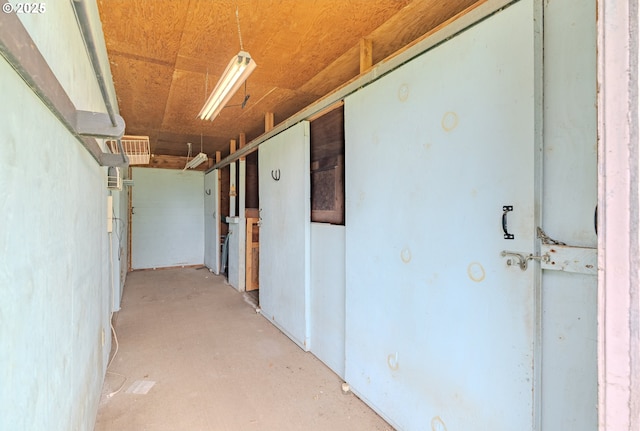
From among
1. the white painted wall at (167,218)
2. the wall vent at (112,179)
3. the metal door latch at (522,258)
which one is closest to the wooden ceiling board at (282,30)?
the wall vent at (112,179)

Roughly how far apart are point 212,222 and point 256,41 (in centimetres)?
473

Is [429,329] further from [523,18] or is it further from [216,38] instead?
[216,38]

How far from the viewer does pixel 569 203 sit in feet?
3.60

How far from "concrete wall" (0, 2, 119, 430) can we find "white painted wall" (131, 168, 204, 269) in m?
5.45

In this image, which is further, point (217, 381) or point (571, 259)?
point (217, 381)

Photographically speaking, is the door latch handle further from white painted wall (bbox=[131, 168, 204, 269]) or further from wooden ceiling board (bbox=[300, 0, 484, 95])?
white painted wall (bbox=[131, 168, 204, 269])

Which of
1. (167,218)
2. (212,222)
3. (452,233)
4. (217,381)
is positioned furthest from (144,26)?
(167,218)

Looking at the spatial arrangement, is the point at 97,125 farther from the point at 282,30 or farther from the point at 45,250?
the point at 282,30

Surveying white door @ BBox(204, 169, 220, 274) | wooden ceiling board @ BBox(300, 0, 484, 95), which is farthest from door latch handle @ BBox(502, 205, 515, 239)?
white door @ BBox(204, 169, 220, 274)

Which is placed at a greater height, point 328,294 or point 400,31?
point 400,31

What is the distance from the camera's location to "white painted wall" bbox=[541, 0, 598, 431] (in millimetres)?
1042

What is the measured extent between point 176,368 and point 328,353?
4.09ft

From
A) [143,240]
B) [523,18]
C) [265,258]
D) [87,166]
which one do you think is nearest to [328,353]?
[265,258]

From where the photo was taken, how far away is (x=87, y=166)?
1623 mm
